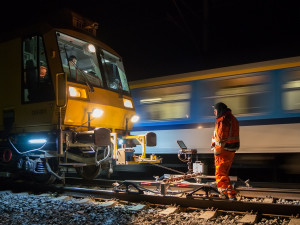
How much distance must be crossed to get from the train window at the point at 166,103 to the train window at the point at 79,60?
7.36ft

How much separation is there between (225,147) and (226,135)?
0.20m

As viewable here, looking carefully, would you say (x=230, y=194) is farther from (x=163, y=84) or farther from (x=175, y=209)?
(x=163, y=84)

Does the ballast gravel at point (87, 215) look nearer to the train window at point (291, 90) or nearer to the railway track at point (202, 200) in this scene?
the railway track at point (202, 200)

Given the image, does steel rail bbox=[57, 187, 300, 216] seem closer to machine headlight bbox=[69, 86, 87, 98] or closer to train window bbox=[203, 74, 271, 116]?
machine headlight bbox=[69, 86, 87, 98]

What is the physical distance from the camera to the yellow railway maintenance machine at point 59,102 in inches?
229

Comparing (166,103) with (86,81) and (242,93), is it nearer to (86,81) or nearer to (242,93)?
(242,93)

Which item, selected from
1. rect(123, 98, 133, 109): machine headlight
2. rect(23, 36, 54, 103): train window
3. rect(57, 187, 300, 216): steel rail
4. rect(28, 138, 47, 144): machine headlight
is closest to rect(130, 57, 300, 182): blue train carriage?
rect(123, 98, 133, 109): machine headlight

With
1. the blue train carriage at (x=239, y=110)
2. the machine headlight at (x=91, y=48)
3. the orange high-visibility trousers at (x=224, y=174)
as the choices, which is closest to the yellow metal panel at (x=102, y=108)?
A: the machine headlight at (x=91, y=48)

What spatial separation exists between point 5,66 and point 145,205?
4.26 m

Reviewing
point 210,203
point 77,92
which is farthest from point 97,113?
point 210,203

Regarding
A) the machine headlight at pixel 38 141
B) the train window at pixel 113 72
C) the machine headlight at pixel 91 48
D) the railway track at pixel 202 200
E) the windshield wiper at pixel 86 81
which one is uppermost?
the machine headlight at pixel 91 48

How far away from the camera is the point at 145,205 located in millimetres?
5070

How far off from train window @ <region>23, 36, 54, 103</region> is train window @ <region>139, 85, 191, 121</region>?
11.1 feet

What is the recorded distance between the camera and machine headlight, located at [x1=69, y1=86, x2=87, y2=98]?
19.1 ft
